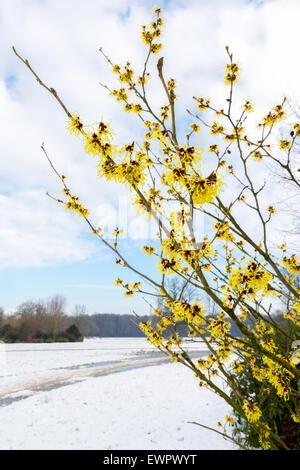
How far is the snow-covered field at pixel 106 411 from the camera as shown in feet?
17.3

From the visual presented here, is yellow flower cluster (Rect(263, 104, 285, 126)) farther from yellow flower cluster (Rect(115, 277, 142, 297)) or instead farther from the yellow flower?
yellow flower cluster (Rect(115, 277, 142, 297))

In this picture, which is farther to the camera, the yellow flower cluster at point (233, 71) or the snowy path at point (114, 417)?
the snowy path at point (114, 417)

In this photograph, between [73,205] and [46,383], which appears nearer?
[73,205]

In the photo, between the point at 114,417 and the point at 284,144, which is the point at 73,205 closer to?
the point at 284,144

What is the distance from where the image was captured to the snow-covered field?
5.26m

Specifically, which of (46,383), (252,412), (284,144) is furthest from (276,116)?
(46,383)

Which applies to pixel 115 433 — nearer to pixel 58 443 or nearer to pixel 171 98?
pixel 58 443

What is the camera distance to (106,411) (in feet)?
23.9

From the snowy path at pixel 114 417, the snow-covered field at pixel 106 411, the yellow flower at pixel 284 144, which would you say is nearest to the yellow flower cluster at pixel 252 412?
the snow-covered field at pixel 106 411

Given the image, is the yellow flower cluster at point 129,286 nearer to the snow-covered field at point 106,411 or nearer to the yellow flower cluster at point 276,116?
the snow-covered field at point 106,411

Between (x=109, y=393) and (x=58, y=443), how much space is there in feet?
13.2
